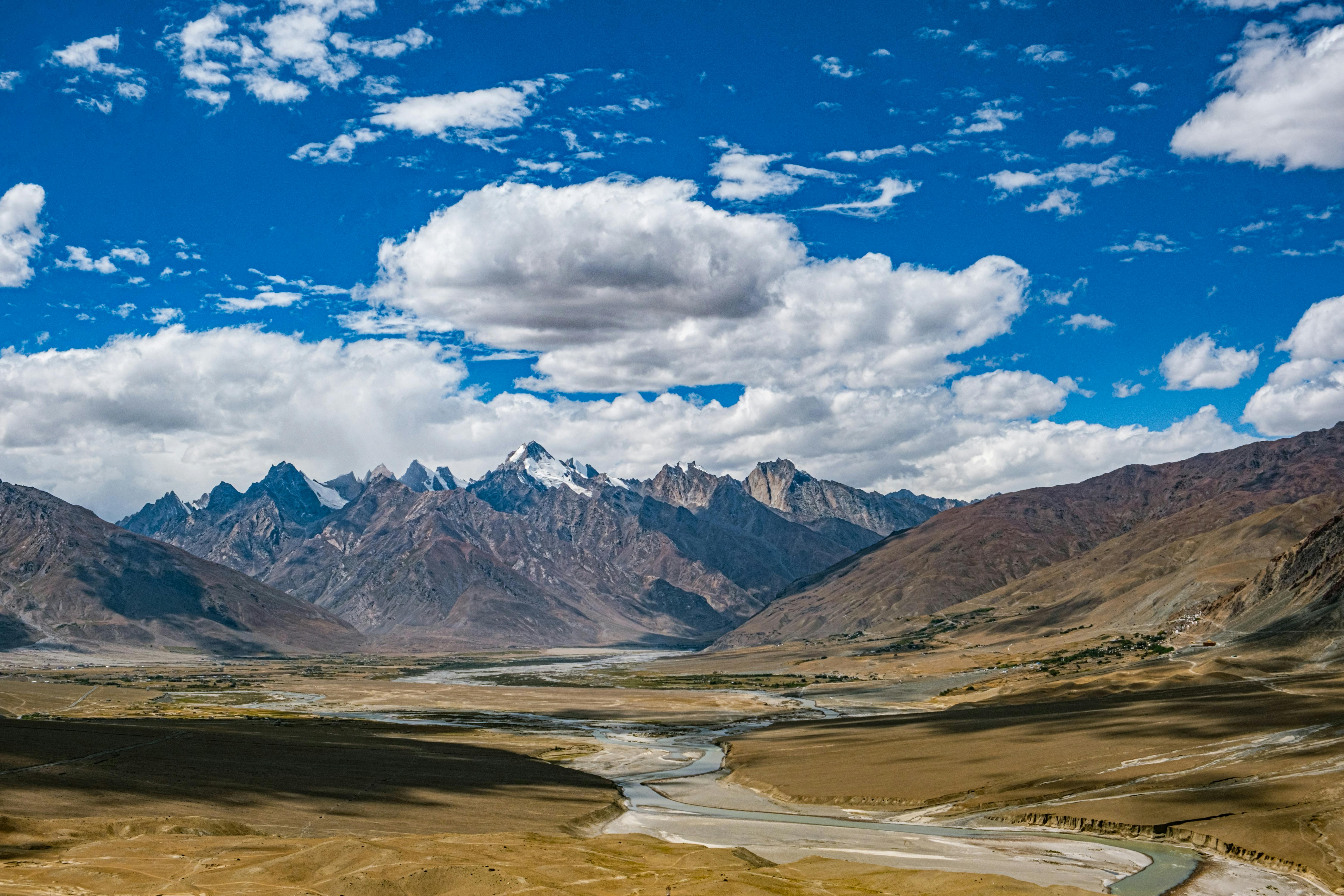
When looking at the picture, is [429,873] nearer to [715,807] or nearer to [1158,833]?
[715,807]

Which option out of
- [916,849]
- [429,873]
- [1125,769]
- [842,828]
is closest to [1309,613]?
[1125,769]

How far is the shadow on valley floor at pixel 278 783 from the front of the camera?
65188mm

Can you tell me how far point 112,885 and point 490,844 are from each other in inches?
764

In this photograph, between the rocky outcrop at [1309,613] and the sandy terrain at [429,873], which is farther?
the rocky outcrop at [1309,613]

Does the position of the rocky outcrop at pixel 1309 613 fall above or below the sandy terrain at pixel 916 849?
above

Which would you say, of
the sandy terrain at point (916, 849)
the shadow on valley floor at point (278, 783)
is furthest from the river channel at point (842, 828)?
the shadow on valley floor at point (278, 783)

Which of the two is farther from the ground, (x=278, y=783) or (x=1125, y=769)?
(x=278, y=783)

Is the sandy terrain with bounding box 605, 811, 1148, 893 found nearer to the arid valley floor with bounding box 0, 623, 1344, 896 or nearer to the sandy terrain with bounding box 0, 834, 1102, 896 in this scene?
the arid valley floor with bounding box 0, 623, 1344, 896

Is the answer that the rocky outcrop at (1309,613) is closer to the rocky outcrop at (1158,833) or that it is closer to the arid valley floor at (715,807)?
the arid valley floor at (715,807)

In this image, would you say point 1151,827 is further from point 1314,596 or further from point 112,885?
point 1314,596

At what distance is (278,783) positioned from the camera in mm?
77688

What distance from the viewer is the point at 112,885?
43781 mm

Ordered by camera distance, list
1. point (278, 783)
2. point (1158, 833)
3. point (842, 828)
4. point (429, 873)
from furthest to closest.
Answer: point (278, 783) → point (842, 828) → point (1158, 833) → point (429, 873)

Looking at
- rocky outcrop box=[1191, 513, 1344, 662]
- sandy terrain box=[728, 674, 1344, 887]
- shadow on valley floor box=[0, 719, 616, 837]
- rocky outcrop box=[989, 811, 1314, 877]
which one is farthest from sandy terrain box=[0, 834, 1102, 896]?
rocky outcrop box=[1191, 513, 1344, 662]
